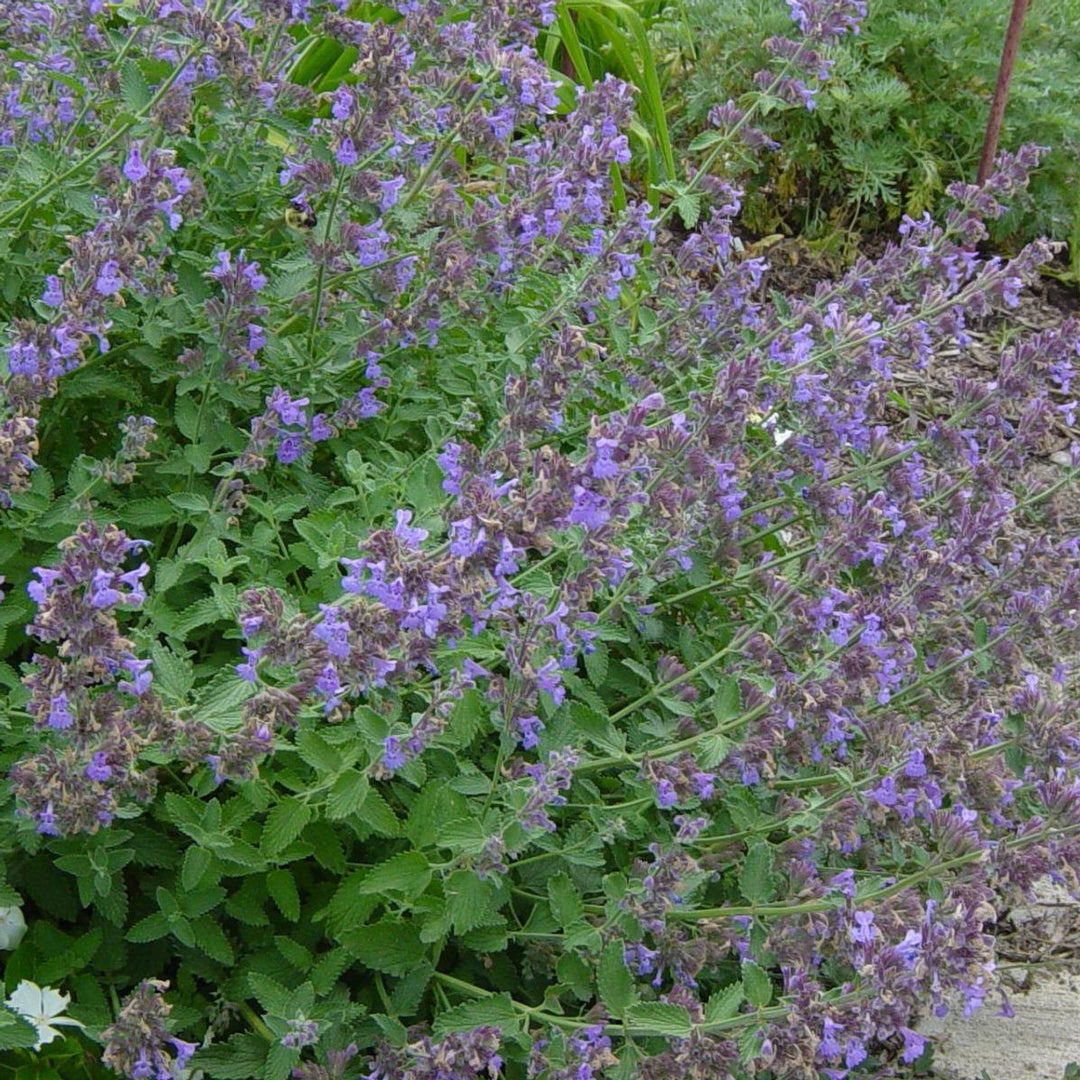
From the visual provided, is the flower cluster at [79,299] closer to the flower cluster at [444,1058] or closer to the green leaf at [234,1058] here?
the green leaf at [234,1058]

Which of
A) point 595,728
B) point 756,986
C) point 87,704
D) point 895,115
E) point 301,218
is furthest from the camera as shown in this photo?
point 895,115

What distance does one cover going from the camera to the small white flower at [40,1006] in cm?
215

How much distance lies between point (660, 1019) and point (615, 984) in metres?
0.09

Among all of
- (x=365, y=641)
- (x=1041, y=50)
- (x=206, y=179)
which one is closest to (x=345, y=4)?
(x=206, y=179)

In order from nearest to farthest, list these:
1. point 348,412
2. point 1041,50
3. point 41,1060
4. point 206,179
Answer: point 41,1060
point 348,412
point 206,179
point 1041,50

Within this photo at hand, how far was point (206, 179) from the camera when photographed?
10.5 ft

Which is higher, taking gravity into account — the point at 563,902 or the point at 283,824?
the point at 283,824

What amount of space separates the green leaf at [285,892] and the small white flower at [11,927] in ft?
1.34

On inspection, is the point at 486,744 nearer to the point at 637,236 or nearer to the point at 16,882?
the point at 16,882

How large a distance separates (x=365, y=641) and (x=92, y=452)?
1413 millimetres

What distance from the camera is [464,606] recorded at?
1991mm

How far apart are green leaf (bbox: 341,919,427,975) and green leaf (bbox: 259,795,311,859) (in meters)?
0.19

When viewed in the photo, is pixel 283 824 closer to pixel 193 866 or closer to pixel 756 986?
pixel 193 866

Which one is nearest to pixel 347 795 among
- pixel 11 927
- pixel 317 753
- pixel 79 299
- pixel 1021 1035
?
pixel 317 753
